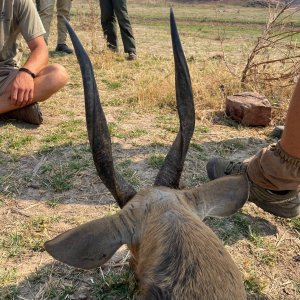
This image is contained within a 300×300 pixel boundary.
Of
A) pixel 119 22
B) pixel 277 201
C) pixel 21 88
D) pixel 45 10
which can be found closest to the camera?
pixel 277 201

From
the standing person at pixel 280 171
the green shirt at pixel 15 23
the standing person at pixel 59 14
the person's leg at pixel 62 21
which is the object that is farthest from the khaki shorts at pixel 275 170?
the person's leg at pixel 62 21

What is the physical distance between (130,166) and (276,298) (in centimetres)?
212

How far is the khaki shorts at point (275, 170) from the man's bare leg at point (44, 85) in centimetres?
289

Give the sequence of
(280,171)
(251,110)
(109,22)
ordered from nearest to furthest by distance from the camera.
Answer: (280,171) < (251,110) < (109,22)

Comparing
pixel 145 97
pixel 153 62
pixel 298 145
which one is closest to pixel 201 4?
pixel 153 62

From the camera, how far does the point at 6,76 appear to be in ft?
19.6

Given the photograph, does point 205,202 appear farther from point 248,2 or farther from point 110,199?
point 248,2

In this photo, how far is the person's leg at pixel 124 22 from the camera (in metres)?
10.3

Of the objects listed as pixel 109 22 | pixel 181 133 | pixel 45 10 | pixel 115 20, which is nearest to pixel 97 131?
pixel 181 133

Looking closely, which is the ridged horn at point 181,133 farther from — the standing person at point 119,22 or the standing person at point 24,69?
the standing person at point 119,22

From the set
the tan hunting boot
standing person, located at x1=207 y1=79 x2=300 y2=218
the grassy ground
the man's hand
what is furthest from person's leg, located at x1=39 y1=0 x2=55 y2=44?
the tan hunting boot

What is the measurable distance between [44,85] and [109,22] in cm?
520

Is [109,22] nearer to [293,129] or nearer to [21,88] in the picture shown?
[21,88]

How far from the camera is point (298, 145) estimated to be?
11.7 ft
